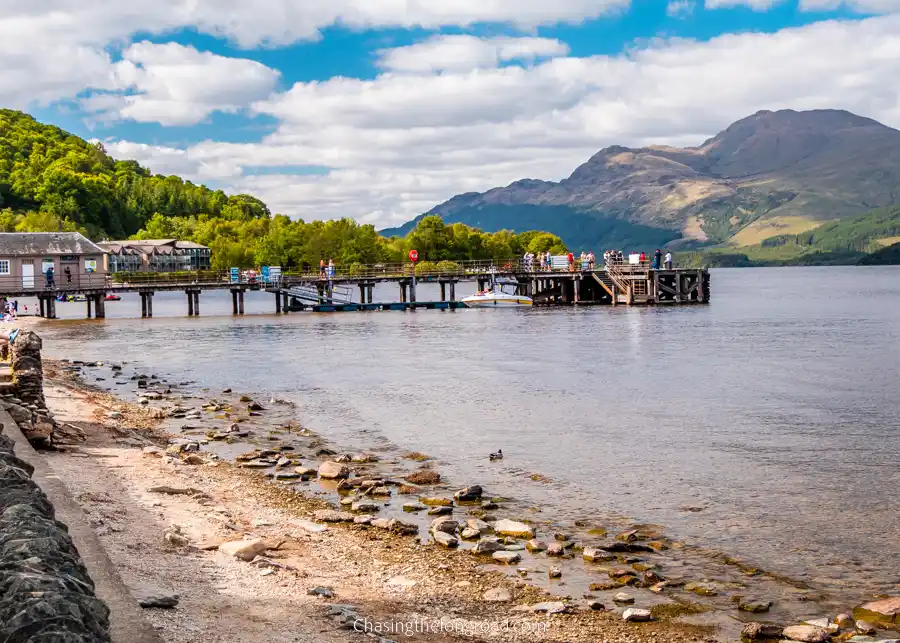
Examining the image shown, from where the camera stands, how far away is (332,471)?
22406 millimetres

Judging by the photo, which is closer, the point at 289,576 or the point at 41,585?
the point at 41,585

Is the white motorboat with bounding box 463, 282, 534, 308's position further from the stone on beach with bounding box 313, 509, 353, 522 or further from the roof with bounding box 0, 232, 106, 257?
the stone on beach with bounding box 313, 509, 353, 522

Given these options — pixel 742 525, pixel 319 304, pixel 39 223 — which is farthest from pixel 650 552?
pixel 39 223

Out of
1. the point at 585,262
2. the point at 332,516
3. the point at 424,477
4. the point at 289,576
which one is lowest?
the point at 424,477

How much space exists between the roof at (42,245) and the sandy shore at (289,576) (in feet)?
245

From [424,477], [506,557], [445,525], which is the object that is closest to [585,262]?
[424,477]

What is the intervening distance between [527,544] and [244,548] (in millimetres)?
4884

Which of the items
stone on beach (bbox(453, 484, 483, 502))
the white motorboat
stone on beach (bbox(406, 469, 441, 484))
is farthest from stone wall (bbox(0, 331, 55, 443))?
the white motorboat

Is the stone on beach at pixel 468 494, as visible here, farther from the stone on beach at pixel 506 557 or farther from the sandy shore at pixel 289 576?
the stone on beach at pixel 506 557

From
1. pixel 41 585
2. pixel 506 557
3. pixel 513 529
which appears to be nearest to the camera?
pixel 41 585

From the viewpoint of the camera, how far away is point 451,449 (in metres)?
26.7

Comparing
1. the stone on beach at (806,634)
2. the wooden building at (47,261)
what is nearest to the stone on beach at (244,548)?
the stone on beach at (806,634)

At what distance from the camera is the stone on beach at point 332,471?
22.2m

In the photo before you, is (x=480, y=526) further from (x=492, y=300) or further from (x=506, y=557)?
(x=492, y=300)
